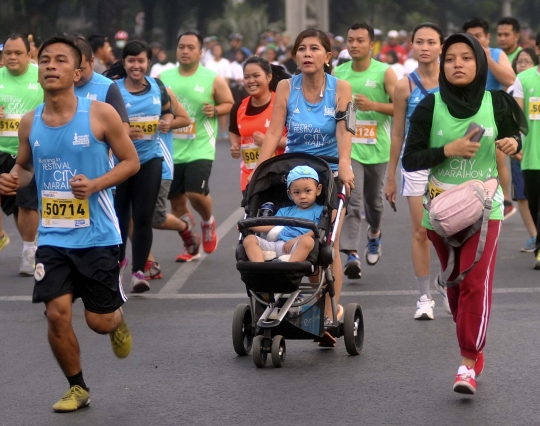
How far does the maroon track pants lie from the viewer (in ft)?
21.1

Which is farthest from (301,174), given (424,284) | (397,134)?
(424,284)

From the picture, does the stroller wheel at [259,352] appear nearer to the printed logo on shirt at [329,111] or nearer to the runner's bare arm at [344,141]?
the runner's bare arm at [344,141]

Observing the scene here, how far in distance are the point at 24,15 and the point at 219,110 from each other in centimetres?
3635

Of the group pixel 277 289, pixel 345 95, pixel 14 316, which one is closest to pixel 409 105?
pixel 345 95

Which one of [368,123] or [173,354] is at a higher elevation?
[368,123]

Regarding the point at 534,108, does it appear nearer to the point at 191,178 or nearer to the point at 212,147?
the point at 212,147

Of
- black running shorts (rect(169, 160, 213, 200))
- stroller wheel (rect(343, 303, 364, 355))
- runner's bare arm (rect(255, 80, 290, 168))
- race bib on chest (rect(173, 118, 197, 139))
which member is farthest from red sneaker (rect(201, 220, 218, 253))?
stroller wheel (rect(343, 303, 364, 355))

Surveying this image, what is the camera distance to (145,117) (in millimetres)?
10109

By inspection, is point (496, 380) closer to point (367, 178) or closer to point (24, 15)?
point (367, 178)

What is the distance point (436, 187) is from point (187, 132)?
5258mm

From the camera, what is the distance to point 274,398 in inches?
258

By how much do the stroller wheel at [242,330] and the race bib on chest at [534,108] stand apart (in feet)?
14.6

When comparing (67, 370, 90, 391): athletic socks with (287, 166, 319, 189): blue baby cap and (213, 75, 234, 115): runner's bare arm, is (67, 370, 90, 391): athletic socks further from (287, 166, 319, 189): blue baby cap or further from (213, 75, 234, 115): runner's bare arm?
(213, 75, 234, 115): runner's bare arm

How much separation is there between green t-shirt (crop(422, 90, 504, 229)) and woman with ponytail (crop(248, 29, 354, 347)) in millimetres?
1305
